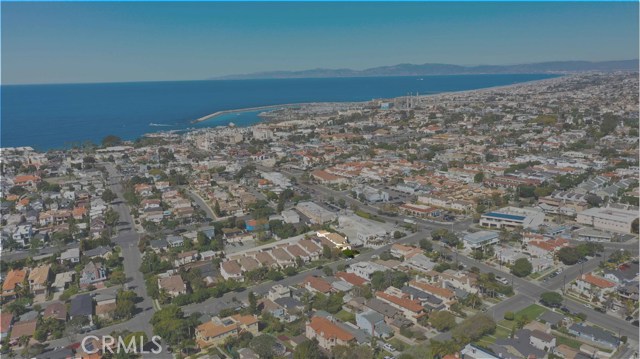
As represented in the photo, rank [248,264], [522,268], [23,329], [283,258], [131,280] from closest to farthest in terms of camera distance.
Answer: [23,329], [522,268], [131,280], [248,264], [283,258]

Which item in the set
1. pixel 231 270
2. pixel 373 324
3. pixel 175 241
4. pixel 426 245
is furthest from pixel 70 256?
pixel 426 245

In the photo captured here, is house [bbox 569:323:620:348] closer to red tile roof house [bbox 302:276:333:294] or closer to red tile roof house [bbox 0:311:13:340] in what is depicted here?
red tile roof house [bbox 302:276:333:294]

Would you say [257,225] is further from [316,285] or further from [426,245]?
[426,245]

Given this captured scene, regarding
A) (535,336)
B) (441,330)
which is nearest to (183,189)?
(441,330)

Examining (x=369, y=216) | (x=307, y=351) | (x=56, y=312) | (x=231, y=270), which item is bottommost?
(x=369, y=216)

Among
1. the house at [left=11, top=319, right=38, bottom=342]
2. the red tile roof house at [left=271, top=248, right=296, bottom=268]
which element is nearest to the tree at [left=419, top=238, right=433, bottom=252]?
the red tile roof house at [left=271, top=248, right=296, bottom=268]

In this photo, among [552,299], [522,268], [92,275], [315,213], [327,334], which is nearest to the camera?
[327,334]

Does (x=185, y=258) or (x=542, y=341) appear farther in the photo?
(x=185, y=258)
